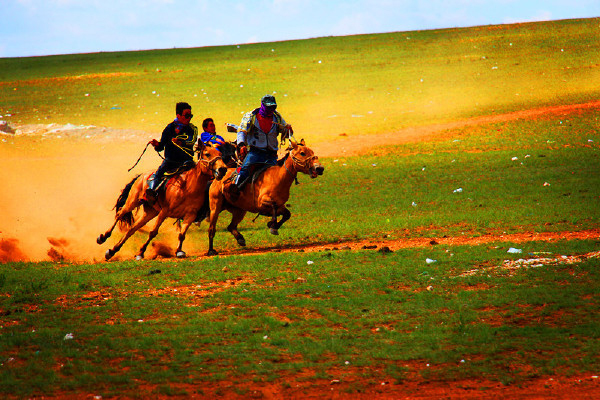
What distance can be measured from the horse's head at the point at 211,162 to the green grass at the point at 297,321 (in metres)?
1.89

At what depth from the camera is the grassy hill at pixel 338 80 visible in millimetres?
33906

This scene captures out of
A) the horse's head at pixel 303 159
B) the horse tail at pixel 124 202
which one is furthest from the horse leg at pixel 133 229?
the horse's head at pixel 303 159

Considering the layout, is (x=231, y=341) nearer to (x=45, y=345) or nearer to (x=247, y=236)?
(x=45, y=345)

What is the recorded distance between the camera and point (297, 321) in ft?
29.4

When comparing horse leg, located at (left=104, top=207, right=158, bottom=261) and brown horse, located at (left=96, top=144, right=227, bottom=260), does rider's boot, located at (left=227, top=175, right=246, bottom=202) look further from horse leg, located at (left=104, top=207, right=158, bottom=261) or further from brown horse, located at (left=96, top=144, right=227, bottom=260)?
horse leg, located at (left=104, top=207, right=158, bottom=261)

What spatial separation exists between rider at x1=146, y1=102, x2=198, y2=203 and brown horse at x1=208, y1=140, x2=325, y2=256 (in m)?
0.85

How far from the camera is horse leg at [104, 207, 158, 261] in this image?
13.7 m

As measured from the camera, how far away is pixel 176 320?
9.13m

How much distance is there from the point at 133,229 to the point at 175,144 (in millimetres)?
1805

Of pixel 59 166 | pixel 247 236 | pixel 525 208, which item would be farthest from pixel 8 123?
pixel 525 208

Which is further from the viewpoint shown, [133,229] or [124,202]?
[124,202]

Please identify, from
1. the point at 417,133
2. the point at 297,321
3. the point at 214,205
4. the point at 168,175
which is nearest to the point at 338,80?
the point at 417,133

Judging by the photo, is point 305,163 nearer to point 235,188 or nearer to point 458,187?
point 235,188

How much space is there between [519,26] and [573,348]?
173ft
